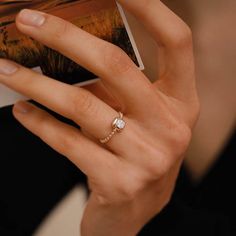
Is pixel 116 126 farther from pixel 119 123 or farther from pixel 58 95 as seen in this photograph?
pixel 58 95

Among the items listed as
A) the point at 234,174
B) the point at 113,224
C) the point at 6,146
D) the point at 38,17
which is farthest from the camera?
the point at 234,174

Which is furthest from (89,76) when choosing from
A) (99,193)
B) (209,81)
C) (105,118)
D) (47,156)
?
(209,81)

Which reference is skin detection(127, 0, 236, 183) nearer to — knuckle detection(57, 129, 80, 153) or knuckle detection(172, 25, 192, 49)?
knuckle detection(172, 25, 192, 49)

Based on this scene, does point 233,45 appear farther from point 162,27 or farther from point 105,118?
point 105,118

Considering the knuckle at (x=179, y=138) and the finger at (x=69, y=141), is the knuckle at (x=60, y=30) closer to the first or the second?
the finger at (x=69, y=141)

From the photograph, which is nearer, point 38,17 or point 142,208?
point 38,17

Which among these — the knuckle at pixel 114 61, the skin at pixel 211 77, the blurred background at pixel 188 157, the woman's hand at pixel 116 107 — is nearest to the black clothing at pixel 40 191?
the blurred background at pixel 188 157

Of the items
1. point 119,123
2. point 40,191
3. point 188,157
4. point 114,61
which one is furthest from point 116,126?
point 188,157
